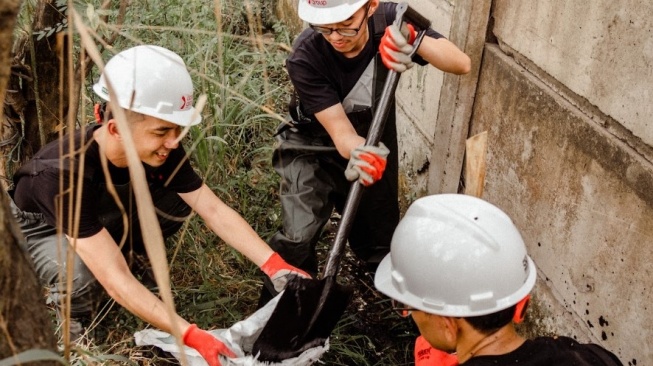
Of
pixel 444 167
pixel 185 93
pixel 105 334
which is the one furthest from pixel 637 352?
pixel 105 334

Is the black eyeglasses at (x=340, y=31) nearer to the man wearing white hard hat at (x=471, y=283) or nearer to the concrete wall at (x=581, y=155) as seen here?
the concrete wall at (x=581, y=155)

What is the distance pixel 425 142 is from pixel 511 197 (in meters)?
1.03

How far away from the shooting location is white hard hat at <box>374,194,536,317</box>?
1.62 meters

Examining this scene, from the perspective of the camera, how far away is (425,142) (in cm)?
386

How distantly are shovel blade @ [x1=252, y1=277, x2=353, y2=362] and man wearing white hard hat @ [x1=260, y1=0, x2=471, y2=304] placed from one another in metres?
0.43

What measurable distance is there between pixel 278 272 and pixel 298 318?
0.31 m

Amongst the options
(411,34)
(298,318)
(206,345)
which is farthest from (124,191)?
(411,34)

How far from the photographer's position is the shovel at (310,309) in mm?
2371

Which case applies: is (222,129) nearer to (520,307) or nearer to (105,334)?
(105,334)

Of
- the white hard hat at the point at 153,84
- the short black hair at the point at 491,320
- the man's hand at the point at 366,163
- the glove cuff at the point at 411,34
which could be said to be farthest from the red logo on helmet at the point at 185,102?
the short black hair at the point at 491,320

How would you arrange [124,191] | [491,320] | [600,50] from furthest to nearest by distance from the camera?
1. [124,191]
2. [600,50]
3. [491,320]

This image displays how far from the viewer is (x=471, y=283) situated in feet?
5.33

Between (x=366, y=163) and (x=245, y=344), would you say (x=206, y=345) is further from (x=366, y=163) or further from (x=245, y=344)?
(x=366, y=163)

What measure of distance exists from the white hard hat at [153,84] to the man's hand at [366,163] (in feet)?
2.09
